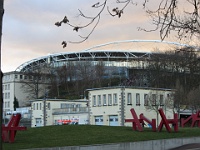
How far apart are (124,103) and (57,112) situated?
18202 millimetres

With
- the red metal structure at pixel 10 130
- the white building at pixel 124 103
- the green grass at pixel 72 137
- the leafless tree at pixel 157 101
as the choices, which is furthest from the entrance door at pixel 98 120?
the red metal structure at pixel 10 130

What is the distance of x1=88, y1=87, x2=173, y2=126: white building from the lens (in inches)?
2633

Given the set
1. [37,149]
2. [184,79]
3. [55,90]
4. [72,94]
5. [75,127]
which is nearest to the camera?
[37,149]

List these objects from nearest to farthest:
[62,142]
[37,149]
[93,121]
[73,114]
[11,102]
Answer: [37,149], [62,142], [93,121], [73,114], [11,102]

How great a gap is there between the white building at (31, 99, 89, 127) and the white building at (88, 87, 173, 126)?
13.2 feet

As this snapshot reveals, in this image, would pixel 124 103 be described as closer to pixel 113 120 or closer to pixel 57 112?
pixel 113 120

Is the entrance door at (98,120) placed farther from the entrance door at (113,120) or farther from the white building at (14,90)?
the white building at (14,90)

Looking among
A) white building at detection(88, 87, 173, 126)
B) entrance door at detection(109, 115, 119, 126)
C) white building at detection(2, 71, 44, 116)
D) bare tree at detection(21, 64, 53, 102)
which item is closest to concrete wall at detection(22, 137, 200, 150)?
white building at detection(88, 87, 173, 126)

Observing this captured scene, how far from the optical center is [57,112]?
80.6 m

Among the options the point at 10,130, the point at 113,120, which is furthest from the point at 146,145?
the point at 113,120

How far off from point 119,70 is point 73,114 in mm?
41430

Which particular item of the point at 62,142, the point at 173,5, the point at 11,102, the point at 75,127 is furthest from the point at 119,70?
the point at 173,5

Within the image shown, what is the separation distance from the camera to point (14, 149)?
70.0ft

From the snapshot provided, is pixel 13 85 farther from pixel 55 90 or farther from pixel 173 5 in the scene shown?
pixel 173 5
